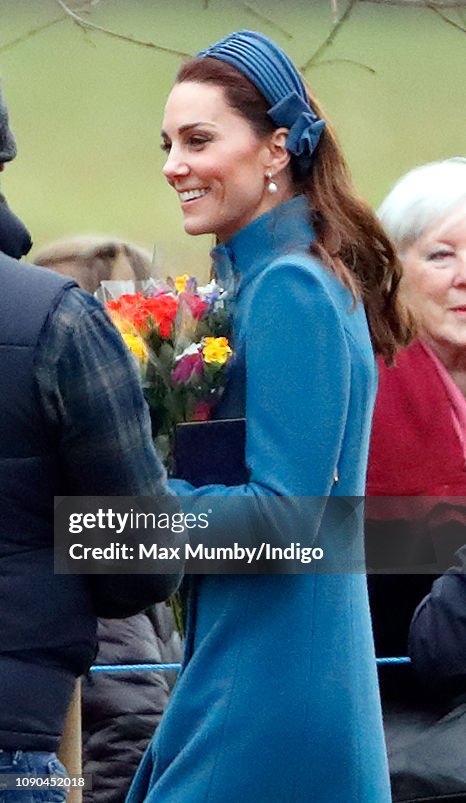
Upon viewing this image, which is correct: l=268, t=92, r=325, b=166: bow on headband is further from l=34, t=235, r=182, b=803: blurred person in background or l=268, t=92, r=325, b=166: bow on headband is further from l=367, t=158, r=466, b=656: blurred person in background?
l=34, t=235, r=182, b=803: blurred person in background

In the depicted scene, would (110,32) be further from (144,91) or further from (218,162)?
(218,162)

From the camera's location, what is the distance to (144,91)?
5.19m

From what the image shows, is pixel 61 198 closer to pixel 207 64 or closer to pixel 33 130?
pixel 33 130

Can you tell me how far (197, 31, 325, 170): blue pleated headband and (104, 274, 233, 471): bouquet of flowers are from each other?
277 millimetres

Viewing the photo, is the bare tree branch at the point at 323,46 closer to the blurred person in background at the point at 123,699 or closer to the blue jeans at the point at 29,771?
the blurred person in background at the point at 123,699

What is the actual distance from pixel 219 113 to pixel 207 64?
91 millimetres

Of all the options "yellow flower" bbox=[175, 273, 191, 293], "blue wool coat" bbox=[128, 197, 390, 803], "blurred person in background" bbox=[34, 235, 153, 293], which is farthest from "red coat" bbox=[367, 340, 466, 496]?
"blurred person in background" bbox=[34, 235, 153, 293]

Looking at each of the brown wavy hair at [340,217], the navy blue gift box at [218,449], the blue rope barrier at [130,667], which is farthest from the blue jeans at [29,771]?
the blue rope barrier at [130,667]

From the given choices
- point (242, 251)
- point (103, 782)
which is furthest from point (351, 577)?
point (103, 782)

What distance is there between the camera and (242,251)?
120 inches

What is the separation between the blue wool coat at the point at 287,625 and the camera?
112 inches

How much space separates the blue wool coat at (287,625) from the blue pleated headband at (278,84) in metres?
0.23

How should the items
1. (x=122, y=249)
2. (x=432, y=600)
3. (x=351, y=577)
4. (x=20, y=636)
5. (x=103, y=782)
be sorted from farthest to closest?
(x=122, y=249), (x=103, y=782), (x=432, y=600), (x=351, y=577), (x=20, y=636)

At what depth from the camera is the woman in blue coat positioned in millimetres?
2838
